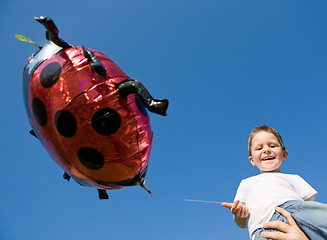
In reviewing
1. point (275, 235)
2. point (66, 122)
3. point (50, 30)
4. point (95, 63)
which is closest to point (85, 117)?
point (66, 122)

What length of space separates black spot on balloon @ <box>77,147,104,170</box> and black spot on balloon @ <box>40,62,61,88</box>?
25.4 inches

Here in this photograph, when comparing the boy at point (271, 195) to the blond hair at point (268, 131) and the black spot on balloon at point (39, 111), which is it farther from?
the black spot on balloon at point (39, 111)

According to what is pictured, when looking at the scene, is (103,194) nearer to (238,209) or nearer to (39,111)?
(39,111)

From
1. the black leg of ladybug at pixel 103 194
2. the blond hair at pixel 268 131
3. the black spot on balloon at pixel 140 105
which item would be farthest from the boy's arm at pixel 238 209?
the black leg of ladybug at pixel 103 194

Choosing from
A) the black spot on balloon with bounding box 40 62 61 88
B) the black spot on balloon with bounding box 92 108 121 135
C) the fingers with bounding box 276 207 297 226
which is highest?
the black spot on balloon with bounding box 40 62 61 88

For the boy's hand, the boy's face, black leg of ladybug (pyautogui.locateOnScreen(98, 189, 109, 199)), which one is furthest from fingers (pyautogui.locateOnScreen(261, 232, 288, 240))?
black leg of ladybug (pyautogui.locateOnScreen(98, 189, 109, 199))

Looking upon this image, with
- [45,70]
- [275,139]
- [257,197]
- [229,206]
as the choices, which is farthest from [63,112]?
[275,139]

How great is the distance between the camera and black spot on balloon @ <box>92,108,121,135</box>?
187 centimetres

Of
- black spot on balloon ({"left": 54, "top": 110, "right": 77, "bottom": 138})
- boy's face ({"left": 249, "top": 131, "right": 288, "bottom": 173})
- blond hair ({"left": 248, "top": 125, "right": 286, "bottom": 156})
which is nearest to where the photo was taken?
black spot on balloon ({"left": 54, "top": 110, "right": 77, "bottom": 138})

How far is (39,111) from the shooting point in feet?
6.45

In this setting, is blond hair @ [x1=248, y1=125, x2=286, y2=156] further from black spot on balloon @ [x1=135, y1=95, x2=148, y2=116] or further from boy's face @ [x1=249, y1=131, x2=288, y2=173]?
black spot on balloon @ [x1=135, y1=95, x2=148, y2=116]

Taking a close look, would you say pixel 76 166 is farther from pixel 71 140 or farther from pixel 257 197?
pixel 257 197

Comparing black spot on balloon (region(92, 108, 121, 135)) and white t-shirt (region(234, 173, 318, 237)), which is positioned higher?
black spot on balloon (region(92, 108, 121, 135))

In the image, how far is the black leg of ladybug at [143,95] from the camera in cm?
192
